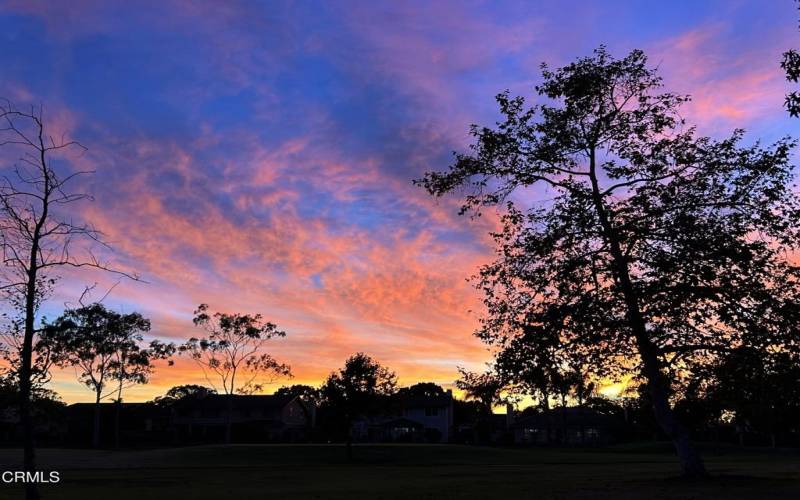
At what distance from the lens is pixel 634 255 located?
25.2 meters

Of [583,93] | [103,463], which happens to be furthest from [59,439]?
[583,93]

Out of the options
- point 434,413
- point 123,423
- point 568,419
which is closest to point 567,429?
point 568,419

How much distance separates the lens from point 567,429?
121 meters

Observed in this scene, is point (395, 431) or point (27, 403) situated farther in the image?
point (395, 431)

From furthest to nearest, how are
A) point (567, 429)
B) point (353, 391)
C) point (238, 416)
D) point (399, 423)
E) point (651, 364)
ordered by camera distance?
1. point (238, 416)
2. point (399, 423)
3. point (567, 429)
4. point (353, 391)
5. point (651, 364)

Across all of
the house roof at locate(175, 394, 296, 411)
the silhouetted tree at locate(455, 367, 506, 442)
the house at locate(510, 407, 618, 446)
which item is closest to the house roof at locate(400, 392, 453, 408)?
the house at locate(510, 407, 618, 446)

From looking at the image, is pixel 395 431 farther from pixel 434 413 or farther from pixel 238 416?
pixel 238 416

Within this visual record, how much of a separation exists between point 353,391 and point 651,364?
51.3 meters

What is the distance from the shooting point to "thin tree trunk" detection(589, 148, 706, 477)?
80.8 ft

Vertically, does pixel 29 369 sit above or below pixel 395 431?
above

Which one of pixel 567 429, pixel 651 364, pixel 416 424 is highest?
pixel 651 364

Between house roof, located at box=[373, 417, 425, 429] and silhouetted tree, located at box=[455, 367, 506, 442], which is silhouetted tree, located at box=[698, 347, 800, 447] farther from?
house roof, located at box=[373, 417, 425, 429]

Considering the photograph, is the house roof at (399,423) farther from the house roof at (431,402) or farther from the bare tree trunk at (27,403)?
the bare tree trunk at (27,403)

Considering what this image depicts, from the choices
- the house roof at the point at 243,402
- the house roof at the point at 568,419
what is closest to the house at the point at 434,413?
the house roof at the point at 568,419
